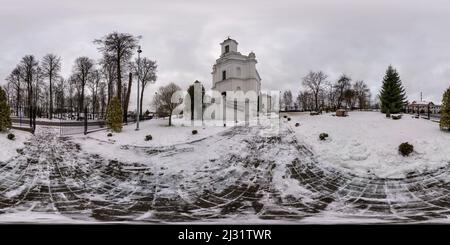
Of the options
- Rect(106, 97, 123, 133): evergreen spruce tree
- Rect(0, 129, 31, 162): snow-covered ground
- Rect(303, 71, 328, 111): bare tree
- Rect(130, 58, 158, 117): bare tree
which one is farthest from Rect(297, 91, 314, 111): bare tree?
Rect(0, 129, 31, 162): snow-covered ground

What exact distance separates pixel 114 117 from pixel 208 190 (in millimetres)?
10095

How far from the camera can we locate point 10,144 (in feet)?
35.1

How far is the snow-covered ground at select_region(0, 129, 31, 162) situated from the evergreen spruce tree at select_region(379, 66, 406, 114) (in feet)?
101

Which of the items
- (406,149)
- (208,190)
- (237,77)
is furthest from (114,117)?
(237,77)

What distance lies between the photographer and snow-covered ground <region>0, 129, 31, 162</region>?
978 cm

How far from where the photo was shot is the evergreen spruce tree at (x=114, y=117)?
624 inches

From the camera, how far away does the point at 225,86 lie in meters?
39.3

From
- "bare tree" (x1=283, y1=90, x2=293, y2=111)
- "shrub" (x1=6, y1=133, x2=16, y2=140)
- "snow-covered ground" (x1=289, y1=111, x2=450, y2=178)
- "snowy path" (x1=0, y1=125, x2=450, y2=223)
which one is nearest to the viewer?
"snowy path" (x1=0, y1=125, x2=450, y2=223)

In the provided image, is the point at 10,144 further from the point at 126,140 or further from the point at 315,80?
the point at 315,80

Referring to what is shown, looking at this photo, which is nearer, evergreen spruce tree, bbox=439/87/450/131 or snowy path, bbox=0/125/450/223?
snowy path, bbox=0/125/450/223

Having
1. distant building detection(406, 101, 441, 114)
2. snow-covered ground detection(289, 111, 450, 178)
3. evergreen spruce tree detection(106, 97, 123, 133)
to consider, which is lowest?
snow-covered ground detection(289, 111, 450, 178)

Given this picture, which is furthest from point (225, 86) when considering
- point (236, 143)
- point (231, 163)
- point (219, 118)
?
point (231, 163)

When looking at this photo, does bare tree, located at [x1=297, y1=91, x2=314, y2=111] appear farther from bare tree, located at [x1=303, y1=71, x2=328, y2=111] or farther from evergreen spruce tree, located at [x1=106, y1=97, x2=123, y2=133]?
evergreen spruce tree, located at [x1=106, y1=97, x2=123, y2=133]
